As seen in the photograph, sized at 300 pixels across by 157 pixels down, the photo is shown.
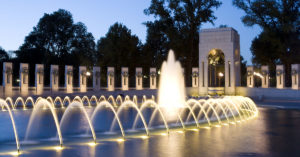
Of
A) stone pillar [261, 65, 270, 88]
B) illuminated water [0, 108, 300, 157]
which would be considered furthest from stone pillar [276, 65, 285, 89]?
illuminated water [0, 108, 300, 157]

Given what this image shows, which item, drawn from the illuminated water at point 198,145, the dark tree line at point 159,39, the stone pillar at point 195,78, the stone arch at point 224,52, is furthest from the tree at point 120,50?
the illuminated water at point 198,145

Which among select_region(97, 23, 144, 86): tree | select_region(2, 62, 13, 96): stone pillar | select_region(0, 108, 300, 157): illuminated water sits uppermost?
select_region(97, 23, 144, 86): tree

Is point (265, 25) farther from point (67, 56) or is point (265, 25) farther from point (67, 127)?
point (67, 127)

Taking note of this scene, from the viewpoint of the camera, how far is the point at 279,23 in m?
42.5

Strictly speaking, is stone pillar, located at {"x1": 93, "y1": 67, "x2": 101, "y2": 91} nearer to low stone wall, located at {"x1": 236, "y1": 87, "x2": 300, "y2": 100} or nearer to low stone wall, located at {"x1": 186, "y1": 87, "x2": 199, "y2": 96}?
low stone wall, located at {"x1": 186, "y1": 87, "x2": 199, "y2": 96}

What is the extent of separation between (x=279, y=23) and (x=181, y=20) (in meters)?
12.9

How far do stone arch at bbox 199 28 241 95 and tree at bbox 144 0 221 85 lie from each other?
375 inches

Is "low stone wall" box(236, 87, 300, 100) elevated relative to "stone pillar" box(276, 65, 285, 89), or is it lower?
lower

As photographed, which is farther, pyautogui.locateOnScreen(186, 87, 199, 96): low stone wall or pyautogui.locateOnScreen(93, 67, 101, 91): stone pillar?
pyautogui.locateOnScreen(186, 87, 199, 96): low stone wall

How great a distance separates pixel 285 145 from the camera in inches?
362

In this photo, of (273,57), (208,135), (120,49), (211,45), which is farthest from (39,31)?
(208,135)

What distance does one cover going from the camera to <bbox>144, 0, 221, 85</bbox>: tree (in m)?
45.7

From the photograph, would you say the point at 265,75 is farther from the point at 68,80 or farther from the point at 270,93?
the point at 68,80

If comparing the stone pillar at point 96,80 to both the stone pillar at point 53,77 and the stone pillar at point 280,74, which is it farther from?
the stone pillar at point 280,74
